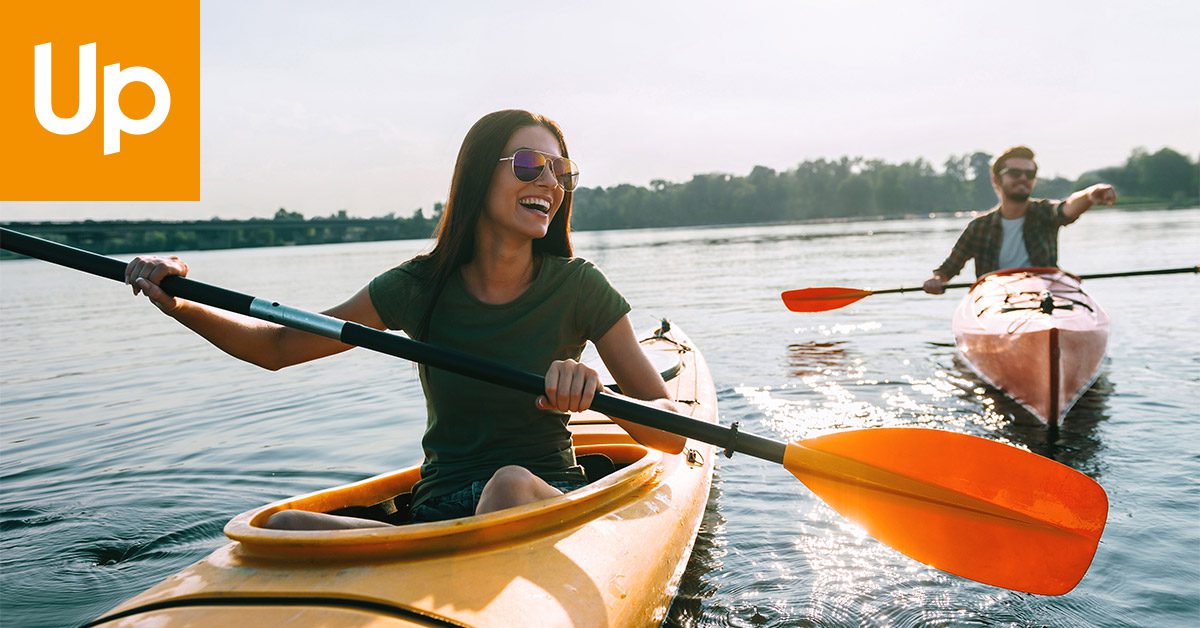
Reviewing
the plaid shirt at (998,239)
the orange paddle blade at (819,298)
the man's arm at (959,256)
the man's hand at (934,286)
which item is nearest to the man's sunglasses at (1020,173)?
the plaid shirt at (998,239)

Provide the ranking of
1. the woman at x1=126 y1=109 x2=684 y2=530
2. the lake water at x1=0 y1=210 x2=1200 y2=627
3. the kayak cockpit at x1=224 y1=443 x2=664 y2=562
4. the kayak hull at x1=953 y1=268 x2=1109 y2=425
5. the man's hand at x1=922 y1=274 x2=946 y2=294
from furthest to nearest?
the man's hand at x1=922 y1=274 x2=946 y2=294 < the kayak hull at x1=953 y1=268 x2=1109 y2=425 < the lake water at x1=0 y1=210 x2=1200 y2=627 < the woman at x1=126 y1=109 x2=684 y2=530 < the kayak cockpit at x1=224 y1=443 x2=664 y2=562

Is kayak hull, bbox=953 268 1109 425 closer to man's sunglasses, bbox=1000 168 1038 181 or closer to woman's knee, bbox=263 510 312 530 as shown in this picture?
man's sunglasses, bbox=1000 168 1038 181

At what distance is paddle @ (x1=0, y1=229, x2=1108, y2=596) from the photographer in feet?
9.36

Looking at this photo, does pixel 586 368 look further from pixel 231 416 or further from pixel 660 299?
pixel 660 299

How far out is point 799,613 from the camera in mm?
3451

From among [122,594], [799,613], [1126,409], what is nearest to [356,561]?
[799,613]

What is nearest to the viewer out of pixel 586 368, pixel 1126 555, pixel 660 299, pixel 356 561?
pixel 356 561

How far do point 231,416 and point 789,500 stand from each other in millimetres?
5622

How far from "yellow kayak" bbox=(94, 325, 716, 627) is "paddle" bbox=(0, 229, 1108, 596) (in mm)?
422

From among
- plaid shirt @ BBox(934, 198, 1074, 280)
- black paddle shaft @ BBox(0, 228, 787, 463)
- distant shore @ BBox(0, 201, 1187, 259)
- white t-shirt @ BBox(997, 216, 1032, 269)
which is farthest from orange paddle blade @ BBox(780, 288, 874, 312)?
distant shore @ BBox(0, 201, 1187, 259)

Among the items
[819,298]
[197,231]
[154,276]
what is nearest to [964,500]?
[154,276]

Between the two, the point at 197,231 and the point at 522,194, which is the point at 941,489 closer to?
the point at 522,194

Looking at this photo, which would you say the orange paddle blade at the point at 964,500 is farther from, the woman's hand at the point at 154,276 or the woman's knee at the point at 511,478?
the woman's hand at the point at 154,276

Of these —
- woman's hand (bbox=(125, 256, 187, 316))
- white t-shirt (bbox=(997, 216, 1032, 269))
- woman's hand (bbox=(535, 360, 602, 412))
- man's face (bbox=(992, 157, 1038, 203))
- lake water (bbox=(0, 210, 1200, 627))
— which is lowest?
lake water (bbox=(0, 210, 1200, 627))
